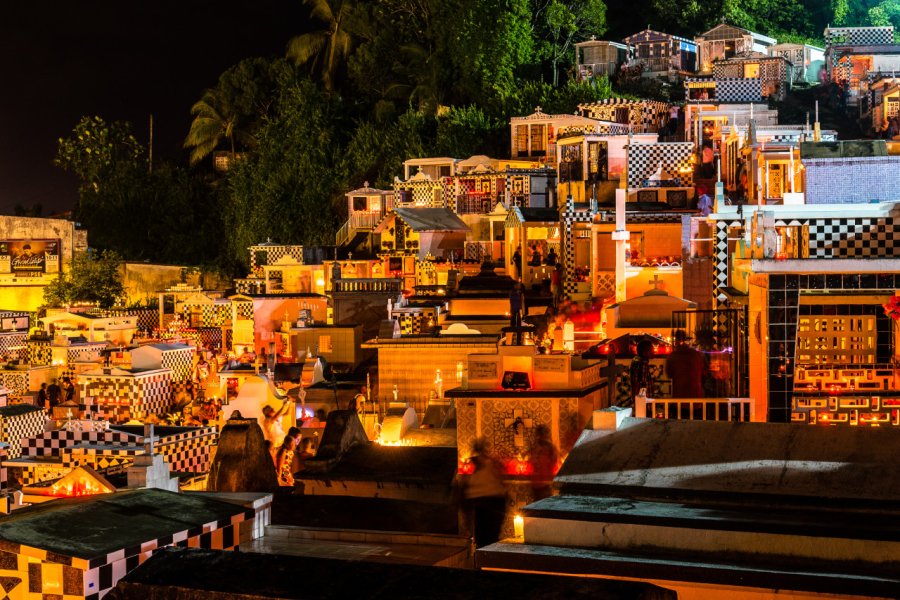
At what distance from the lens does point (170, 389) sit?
2414 cm

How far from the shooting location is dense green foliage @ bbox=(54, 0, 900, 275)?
46.3 metres

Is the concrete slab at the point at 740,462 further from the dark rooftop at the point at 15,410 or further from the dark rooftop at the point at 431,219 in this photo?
the dark rooftop at the point at 431,219

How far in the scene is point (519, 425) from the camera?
1273cm

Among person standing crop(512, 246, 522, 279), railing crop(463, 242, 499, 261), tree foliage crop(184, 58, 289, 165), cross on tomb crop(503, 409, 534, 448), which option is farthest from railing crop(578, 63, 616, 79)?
cross on tomb crop(503, 409, 534, 448)

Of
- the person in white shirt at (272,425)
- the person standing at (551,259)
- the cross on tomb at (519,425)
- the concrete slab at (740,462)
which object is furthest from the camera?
the person standing at (551,259)

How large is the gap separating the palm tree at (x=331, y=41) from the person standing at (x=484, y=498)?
41433 millimetres

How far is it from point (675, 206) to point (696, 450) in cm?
2202

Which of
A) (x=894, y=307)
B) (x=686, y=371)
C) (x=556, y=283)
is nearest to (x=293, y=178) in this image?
(x=556, y=283)

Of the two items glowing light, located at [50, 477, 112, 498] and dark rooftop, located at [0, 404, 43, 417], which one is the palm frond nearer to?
dark rooftop, located at [0, 404, 43, 417]

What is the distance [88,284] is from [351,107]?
46.6ft

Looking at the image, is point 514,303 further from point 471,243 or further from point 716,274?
point 471,243

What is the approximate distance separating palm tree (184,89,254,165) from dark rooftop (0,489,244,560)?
47302mm

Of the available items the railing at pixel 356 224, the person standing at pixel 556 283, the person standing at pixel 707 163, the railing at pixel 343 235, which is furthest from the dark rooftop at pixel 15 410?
the railing at pixel 343 235

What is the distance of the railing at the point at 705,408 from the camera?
1103 centimetres
